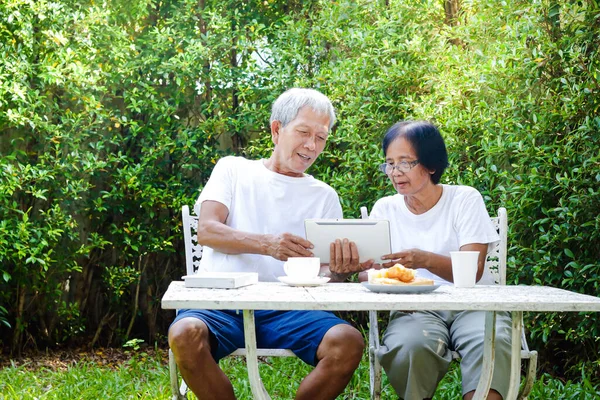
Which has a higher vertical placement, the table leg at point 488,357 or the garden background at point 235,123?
the garden background at point 235,123

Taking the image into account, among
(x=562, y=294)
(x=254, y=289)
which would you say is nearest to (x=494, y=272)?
(x=562, y=294)

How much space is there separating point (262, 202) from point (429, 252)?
28.8 inches

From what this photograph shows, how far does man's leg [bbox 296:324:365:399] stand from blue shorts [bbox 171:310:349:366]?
0.07 metres

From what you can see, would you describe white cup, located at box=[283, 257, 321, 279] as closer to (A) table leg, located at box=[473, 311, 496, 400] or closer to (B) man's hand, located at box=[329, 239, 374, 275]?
(B) man's hand, located at box=[329, 239, 374, 275]

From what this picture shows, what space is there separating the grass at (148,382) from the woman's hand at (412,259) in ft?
4.04

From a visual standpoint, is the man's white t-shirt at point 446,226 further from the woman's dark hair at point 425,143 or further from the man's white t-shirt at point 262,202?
the man's white t-shirt at point 262,202

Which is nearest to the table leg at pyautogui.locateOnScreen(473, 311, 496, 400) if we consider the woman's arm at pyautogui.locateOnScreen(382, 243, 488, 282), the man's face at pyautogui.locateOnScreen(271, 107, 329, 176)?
the woman's arm at pyautogui.locateOnScreen(382, 243, 488, 282)

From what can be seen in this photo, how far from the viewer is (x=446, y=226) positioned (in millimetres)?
2742

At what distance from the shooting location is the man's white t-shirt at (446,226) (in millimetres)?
2666

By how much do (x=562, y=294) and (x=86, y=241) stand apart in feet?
11.5

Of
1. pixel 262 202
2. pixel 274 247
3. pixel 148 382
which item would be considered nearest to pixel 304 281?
pixel 274 247

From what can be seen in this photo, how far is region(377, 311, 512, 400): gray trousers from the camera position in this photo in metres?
2.32

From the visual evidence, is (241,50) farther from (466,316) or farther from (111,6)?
(466,316)

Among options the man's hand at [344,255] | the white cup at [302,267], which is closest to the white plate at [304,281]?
the white cup at [302,267]
